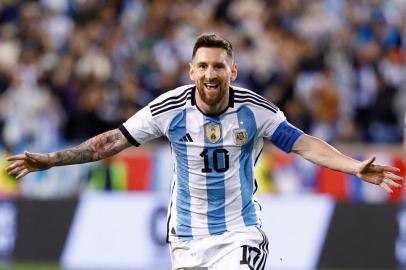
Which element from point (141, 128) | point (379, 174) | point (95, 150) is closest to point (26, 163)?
point (95, 150)

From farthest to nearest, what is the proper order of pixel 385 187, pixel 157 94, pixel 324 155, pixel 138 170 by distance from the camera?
pixel 157 94 < pixel 138 170 < pixel 324 155 < pixel 385 187

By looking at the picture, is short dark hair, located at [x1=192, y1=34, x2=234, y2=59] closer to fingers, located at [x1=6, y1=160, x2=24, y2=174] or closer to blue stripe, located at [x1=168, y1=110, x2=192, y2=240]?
blue stripe, located at [x1=168, y1=110, x2=192, y2=240]

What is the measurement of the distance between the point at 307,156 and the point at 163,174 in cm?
766

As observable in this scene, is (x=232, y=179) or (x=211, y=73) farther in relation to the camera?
(x=232, y=179)

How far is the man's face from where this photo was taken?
7.55 m

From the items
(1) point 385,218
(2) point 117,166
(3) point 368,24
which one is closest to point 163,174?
(2) point 117,166

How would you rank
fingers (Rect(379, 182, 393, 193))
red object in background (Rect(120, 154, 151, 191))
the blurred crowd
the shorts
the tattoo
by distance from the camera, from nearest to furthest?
1. fingers (Rect(379, 182, 393, 193))
2. the shorts
3. the tattoo
4. red object in background (Rect(120, 154, 151, 191))
5. the blurred crowd

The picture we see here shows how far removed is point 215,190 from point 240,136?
16.3 inches

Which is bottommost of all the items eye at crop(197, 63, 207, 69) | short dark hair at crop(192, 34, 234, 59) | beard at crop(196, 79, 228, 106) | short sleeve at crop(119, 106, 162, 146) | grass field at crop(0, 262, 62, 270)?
grass field at crop(0, 262, 62, 270)

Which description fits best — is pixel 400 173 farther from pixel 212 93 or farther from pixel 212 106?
pixel 212 93

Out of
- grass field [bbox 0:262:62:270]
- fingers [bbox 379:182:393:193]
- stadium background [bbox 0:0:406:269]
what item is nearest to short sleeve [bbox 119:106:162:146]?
fingers [bbox 379:182:393:193]

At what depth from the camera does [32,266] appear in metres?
14.8

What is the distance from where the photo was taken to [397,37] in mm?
17266

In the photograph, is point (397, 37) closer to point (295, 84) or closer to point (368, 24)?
point (368, 24)
